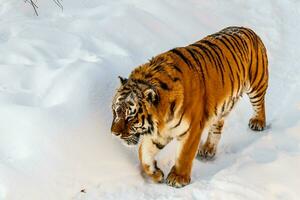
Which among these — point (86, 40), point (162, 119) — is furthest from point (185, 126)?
point (86, 40)

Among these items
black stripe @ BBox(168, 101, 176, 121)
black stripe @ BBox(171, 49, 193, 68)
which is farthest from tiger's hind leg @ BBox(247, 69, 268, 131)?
black stripe @ BBox(168, 101, 176, 121)

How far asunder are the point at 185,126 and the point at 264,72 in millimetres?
1357

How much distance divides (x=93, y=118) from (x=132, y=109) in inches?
30.3

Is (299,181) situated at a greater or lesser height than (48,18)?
greater

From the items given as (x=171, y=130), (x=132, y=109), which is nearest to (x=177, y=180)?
(x=171, y=130)

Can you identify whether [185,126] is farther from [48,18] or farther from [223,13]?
[223,13]

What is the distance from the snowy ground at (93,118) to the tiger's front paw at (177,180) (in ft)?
0.16

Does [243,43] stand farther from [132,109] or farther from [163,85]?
[132,109]

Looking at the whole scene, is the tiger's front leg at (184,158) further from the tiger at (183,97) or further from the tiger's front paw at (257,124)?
the tiger's front paw at (257,124)

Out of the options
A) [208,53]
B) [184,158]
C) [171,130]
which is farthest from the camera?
[208,53]

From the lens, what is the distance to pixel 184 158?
3.66m

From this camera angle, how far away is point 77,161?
12.1ft

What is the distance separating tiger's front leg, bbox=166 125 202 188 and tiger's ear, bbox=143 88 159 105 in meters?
0.45

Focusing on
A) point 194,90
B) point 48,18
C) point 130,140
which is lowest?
point 48,18
